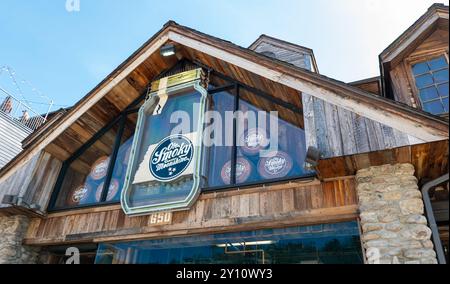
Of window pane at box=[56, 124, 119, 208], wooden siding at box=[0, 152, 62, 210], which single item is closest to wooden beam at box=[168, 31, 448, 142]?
window pane at box=[56, 124, 119, 208]

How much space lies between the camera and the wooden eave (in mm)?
6496

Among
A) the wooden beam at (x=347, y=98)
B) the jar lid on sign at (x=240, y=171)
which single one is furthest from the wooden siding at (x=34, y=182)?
the wooden beam at (x=347, y=98)

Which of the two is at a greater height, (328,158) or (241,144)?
(241,144)

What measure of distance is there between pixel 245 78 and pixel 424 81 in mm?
3499

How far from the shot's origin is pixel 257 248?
5016 millimetres

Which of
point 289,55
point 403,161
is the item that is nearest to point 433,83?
point 403,161

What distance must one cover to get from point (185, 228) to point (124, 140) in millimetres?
2942

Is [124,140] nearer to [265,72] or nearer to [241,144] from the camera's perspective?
[241,144]

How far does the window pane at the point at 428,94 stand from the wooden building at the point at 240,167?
2cm

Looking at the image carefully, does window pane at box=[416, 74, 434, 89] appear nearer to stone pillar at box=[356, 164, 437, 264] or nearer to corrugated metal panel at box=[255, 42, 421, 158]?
corrugated metal panel at box=[255, 42, 421, 158]

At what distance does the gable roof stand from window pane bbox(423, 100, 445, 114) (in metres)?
2.18

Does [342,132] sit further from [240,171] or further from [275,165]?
[240,171]

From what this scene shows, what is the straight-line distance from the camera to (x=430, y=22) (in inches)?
259
